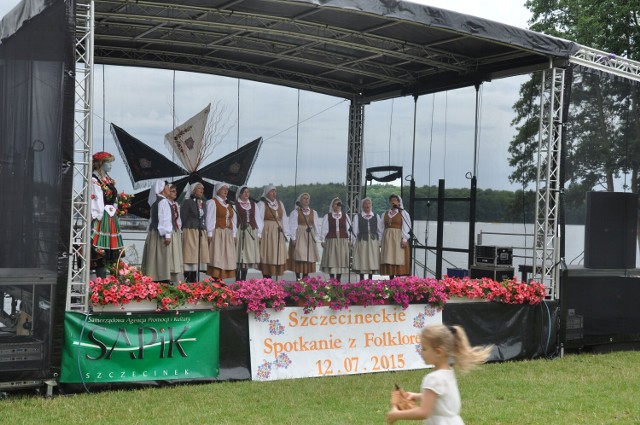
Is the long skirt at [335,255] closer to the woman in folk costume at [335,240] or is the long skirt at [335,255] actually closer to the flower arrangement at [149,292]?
the woman in folk costume at [335,240]

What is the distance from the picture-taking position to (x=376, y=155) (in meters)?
13.0

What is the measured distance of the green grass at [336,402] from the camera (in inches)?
234

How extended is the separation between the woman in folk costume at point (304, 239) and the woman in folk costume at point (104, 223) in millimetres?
3714

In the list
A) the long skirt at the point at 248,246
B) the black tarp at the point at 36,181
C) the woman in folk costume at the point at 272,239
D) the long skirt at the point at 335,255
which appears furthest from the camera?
the long skirt at the point at 335,255

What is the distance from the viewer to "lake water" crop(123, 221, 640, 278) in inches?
382

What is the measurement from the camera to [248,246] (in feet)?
36.1

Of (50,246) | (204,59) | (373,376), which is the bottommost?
(373,376)

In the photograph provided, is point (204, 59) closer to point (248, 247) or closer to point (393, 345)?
point (248, 247)

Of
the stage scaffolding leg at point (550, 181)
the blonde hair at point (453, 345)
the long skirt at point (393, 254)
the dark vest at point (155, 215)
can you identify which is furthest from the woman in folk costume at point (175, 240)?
A: the blonde hair at point (453, 345)

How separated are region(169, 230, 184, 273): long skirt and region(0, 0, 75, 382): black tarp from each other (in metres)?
2.94

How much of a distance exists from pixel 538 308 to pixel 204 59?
5740 millimetres

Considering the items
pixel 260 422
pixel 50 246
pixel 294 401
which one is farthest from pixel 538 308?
pixel 50 246

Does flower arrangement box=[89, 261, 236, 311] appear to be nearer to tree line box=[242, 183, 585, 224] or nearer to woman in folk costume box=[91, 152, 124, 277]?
woman in folk costume box=[91, 152, 124, 277]

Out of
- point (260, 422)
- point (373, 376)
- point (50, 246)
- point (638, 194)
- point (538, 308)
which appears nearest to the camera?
point (260, 422)
